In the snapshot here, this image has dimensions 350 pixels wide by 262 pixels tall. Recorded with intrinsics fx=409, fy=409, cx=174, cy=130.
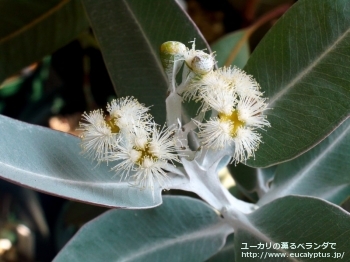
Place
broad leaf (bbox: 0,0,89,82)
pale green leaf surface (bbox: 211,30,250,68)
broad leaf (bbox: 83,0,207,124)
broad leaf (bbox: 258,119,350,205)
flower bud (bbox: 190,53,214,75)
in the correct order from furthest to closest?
pale green leaf surface (bbox: 211,30,250,68), broad leaf (bbox: 0,0,89,82), broad leaf (bbox: 258,119,350,205), broad leaf (bbox: 83,0,207,124), flower bud (bbox: 190,53,214,75)

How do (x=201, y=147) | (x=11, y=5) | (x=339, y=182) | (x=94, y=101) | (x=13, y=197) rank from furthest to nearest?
1. (x=13, y=197)
2. (x=94, y=101)
3. (x=11, y=5)
4. (x=339, y=182)
5. (x=201, y=147)

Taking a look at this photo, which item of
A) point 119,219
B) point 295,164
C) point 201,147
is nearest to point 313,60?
point 201,147

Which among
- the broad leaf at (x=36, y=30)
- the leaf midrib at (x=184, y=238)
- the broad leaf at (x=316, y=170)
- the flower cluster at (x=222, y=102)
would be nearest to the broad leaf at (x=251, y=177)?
the broad leaf at (x=316, y=170)

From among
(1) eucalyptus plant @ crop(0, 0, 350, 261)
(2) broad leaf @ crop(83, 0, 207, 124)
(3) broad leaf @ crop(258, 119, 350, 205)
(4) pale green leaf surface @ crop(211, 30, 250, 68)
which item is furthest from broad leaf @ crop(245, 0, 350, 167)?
(4) pale green leaf surface @ crop(211, 30, 250, 68)

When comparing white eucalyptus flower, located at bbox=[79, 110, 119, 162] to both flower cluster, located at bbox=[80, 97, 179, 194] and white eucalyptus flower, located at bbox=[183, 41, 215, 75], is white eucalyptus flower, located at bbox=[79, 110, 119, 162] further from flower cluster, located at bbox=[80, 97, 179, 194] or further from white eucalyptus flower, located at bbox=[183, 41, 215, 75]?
white eucalyptus flower, located at bbox=[183, 41, 215, 75]

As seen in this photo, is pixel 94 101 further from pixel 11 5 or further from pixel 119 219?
pixel 119 219

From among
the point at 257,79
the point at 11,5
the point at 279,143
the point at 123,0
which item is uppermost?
the point at 11,5

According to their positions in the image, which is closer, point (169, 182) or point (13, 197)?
point (169, 182)
